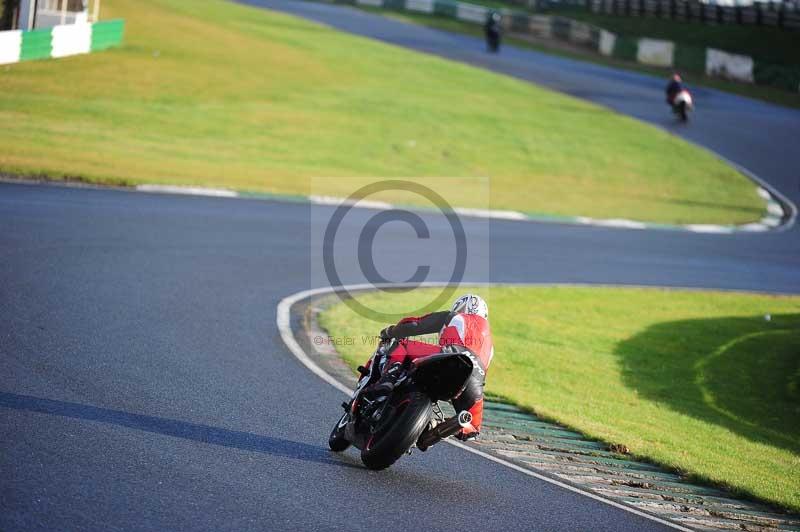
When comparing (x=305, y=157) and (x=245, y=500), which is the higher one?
(x=245, y=500)

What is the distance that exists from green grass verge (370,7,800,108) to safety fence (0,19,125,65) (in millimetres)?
24764

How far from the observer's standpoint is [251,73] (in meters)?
39.0

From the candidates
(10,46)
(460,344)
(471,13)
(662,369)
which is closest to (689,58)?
(471,13)

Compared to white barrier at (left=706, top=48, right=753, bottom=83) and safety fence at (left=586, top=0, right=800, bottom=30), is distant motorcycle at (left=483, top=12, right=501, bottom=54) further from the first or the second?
safety fence at (left=586, top=0, right=800, bottom=30)

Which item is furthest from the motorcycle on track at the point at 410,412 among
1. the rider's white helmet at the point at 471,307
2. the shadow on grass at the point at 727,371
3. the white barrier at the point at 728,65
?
the white barrier at the point at 728,65

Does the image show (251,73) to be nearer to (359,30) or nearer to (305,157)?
(305,157)

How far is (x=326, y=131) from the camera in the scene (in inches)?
1278

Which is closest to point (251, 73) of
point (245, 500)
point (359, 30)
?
point (359, 30)

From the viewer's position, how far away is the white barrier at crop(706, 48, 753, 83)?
50.8 metres

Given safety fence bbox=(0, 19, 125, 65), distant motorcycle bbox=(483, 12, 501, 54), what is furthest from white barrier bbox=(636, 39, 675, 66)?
safety fence bbox=(0, 19, 125, 65)

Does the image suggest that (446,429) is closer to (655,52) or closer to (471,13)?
(655,52)

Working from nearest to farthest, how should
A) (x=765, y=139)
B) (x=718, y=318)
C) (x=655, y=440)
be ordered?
(x=655, y=440) → (x=718, y=318) → (x=765, y=139)

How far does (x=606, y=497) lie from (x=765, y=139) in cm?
3339

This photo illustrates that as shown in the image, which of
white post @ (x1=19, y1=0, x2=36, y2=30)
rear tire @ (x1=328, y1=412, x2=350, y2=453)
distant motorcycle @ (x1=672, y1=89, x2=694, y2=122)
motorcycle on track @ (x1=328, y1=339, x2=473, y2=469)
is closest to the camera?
motorcycle on track @ (x1=328, y1=339, x2=473, y2=469)
